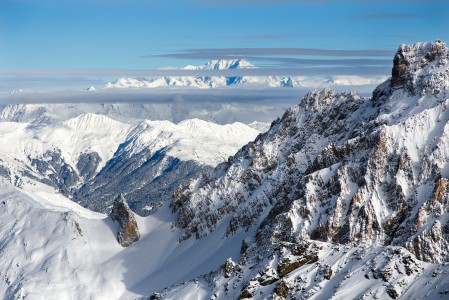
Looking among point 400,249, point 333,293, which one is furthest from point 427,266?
point 333,293

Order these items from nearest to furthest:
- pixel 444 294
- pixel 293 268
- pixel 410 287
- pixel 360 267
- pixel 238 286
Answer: pixel 444 294 → pixel 410 287 → pixel 360 267 → pixel 293 268 → pixel 238 286

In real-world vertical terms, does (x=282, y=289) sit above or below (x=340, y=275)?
below

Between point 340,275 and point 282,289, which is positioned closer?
point 340,275

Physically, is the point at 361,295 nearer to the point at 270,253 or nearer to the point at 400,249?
the point at 400,249

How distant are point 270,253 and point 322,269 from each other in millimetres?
19595

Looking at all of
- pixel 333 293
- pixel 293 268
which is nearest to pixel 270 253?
pixel 293 268

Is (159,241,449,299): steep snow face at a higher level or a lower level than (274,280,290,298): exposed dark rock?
higher

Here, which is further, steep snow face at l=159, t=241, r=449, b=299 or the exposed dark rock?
the exposed dark rock

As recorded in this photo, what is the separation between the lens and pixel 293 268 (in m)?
182

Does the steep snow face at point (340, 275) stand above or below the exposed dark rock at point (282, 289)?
above

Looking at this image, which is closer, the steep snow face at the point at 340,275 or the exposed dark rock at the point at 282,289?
the steep snow face at the point at 340,275

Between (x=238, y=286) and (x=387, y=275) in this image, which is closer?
(x=387, y=275)

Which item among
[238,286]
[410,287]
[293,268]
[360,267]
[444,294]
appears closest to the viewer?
[444,294]

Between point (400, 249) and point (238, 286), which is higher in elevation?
point (400, 249)
